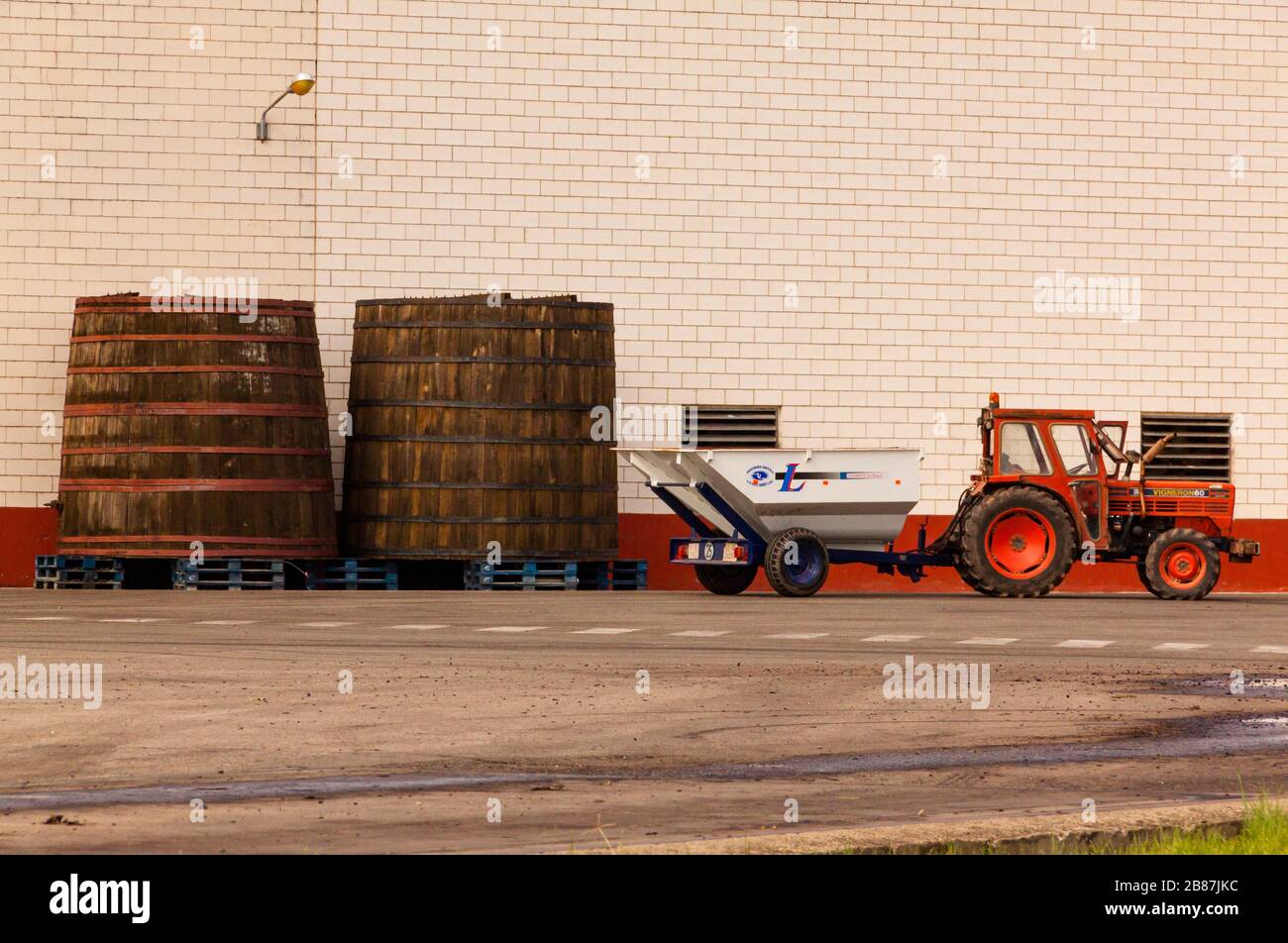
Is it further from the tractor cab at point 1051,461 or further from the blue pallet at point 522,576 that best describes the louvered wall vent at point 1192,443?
the blue pallet at point 522,576

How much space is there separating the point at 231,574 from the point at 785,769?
14.0 metres

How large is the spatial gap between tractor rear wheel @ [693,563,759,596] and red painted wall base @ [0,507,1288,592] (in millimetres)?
1896

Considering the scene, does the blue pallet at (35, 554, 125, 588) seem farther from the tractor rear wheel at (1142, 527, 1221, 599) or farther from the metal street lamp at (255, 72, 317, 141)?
the tractor rear wheel at (1142, 527, 1221, 599)

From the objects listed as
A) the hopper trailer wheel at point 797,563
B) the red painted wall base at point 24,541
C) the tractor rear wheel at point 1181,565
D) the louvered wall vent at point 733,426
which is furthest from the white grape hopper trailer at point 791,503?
the red painted wall base at point 24,541

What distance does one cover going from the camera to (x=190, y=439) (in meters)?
21.8

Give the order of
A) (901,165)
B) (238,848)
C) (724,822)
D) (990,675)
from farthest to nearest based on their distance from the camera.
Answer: (901,165) < (990,675) < (724,822) < (238,848)

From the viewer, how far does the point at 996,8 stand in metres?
26.1

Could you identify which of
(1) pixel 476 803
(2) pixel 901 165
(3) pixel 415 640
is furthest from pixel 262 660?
(2) pixel 901 165


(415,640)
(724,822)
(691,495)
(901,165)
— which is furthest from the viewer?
(901,165)

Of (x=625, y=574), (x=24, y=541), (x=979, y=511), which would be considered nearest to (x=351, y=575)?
(x=625, y=574)

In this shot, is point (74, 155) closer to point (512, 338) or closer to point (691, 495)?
point (512, 338)

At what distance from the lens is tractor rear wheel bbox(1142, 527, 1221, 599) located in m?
22.1
